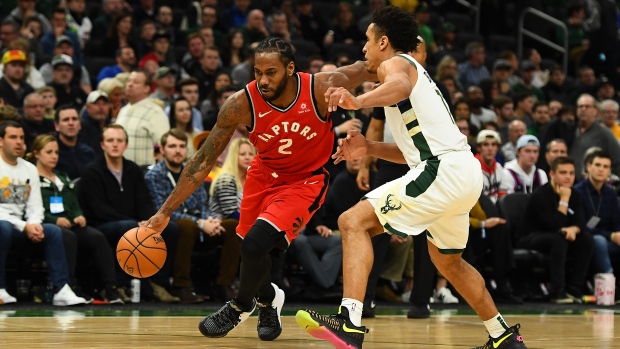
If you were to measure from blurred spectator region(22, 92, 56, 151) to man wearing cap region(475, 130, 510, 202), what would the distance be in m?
4.47

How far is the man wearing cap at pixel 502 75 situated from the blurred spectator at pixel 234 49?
401 centimetres

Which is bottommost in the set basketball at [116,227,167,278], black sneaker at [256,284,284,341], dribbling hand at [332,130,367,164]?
black sneaker at [256,284,284,341]

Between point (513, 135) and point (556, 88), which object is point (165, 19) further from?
point (556, 88)

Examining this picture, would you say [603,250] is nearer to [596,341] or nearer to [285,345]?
[596,341]

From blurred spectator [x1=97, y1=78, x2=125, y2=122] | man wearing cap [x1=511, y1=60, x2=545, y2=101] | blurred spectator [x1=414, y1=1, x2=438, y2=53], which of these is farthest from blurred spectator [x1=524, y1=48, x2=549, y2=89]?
blurred spectator [x1=97, y1=78, x2=125, y2=122]

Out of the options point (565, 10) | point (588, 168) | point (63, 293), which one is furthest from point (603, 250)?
point (565, 10)

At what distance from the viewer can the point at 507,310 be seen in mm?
9492

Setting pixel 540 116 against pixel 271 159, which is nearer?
pixel 271 159

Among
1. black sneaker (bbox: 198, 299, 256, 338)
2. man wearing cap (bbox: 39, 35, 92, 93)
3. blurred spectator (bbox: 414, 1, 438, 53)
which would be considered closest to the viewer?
black sneaker (bbox: 198, 299, 256, 338)

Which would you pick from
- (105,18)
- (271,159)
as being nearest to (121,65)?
(105,18)

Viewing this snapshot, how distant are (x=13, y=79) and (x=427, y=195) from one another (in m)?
6.77

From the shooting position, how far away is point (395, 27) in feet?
18.4

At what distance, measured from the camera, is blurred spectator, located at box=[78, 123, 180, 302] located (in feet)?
30.8

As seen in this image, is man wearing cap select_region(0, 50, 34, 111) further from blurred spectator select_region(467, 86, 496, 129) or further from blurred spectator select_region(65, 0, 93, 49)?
blurred spectator select_region(467, 86, 496, 129)
